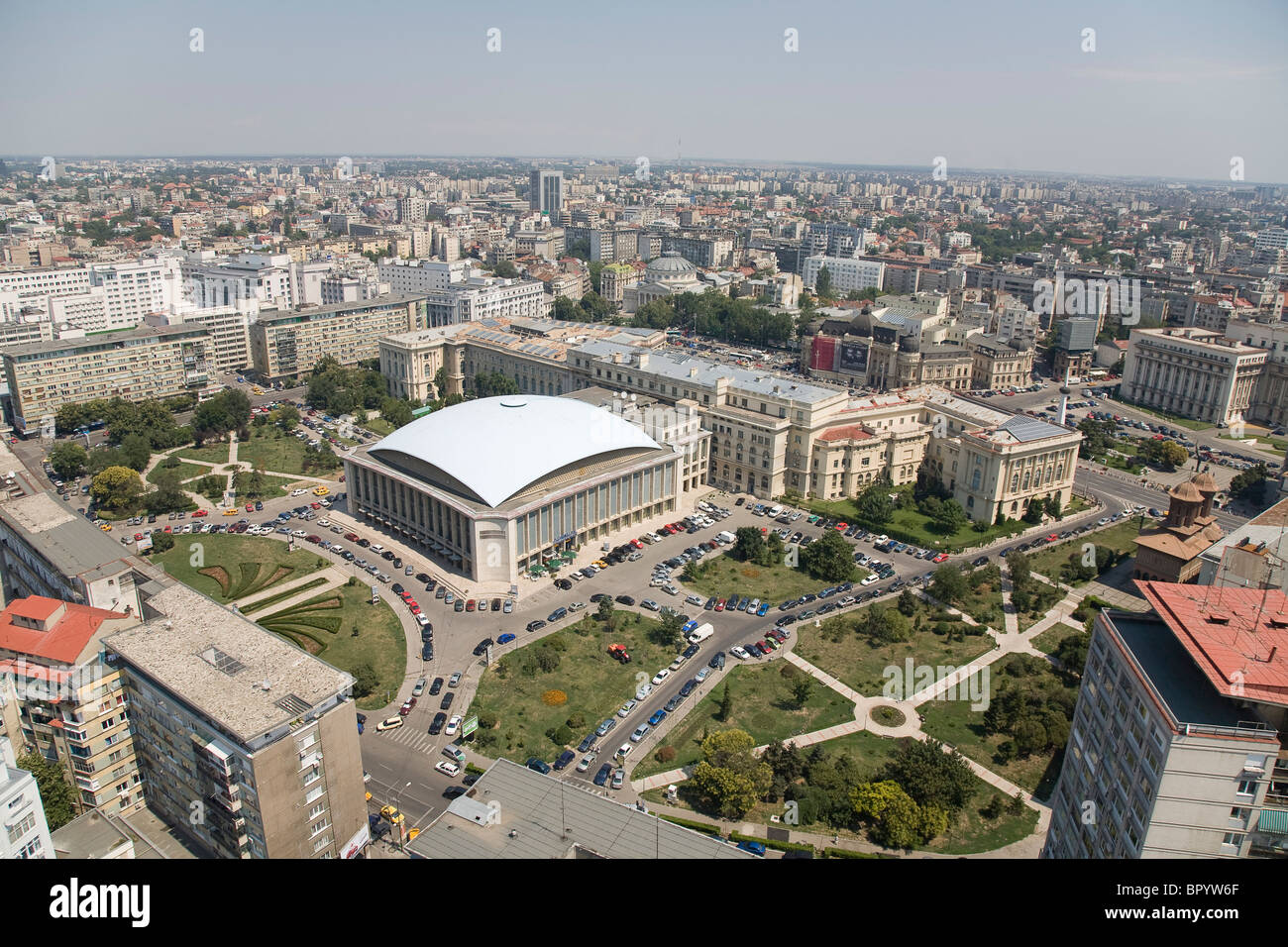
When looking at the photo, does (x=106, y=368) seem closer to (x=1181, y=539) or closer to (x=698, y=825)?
(x=698, y=825)

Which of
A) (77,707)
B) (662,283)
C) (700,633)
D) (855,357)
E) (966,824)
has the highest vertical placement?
(662,283)

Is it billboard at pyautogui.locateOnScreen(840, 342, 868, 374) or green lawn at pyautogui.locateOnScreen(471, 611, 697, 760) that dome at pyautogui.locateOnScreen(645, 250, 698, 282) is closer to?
billboard at pyautogui.locateOnScreen(840, 342, 868, 374)

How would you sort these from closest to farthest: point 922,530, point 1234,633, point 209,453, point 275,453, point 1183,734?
point 1183,734 → point 1234,633 → point 922,530 → point 275,453 → point 209,453

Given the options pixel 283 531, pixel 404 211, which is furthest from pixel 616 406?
pixel 404 211

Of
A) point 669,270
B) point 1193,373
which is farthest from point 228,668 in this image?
point 669,270
